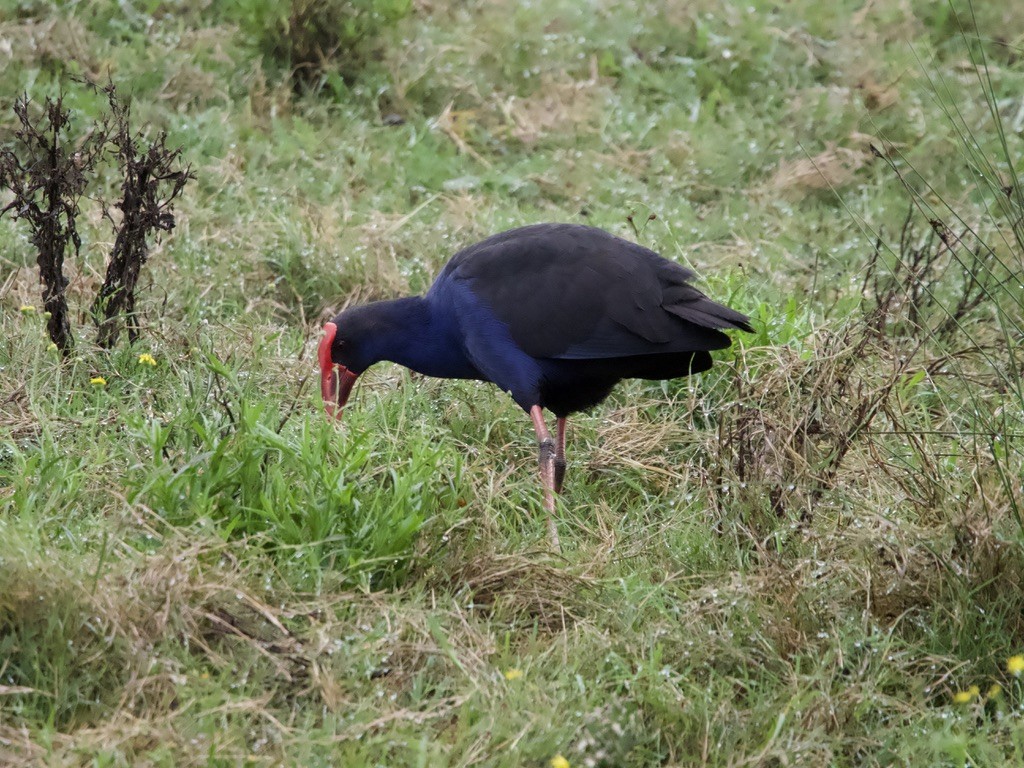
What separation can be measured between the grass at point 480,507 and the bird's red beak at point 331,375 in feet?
0.24

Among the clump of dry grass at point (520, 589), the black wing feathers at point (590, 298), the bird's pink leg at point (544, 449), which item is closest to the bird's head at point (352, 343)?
the black wing feathers at point (590, 298)

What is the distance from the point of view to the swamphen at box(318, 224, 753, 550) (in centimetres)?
404

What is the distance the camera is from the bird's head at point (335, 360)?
434 cm

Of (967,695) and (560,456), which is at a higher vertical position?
(967,695)

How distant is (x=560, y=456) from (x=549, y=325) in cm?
46

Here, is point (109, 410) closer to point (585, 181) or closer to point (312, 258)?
point (312, 258)

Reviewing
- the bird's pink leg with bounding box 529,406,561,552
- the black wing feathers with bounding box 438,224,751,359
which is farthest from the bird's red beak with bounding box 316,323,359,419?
the bird's pink leg with bounding box 529,406,561,552

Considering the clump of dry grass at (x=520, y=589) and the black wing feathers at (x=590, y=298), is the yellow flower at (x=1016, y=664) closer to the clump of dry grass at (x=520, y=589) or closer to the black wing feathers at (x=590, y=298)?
the clump of dry grass at (x=520, y=589)

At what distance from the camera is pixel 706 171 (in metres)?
6.53

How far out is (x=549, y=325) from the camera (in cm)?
409

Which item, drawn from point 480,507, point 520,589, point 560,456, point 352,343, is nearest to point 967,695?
point 520,589

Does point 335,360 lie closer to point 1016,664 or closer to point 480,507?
point 480,507

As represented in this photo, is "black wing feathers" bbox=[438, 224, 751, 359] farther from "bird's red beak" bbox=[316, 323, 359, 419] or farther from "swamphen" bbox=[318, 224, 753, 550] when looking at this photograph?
"bird's red beak" bbox=[316, 323, 359, 419]

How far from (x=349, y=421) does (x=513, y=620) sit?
1.07 metres
